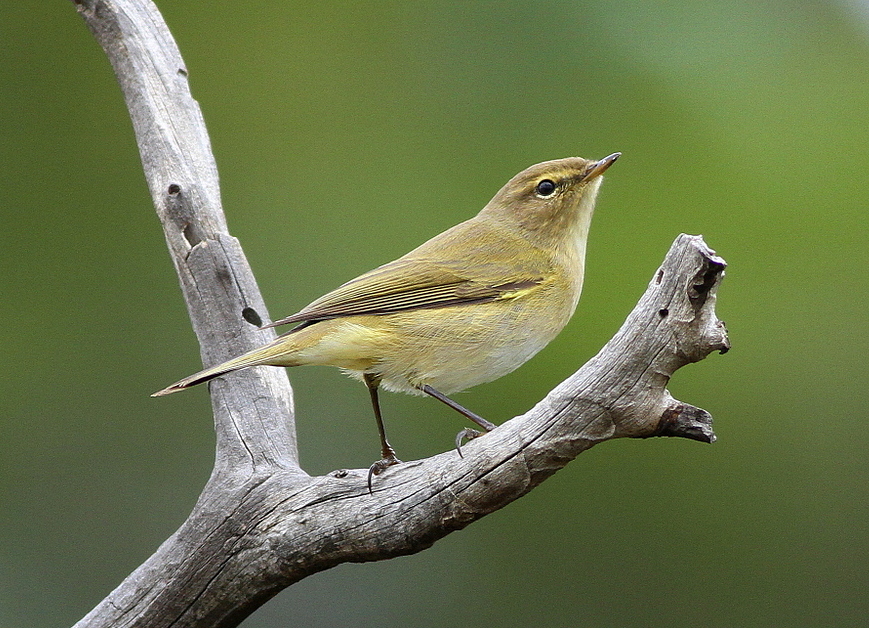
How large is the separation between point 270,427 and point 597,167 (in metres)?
1.51

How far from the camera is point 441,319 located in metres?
3.04

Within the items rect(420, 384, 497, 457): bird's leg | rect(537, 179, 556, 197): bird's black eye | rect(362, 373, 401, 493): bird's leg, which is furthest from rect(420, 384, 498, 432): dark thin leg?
rect(537, 179, 556, 197): bird's black eye

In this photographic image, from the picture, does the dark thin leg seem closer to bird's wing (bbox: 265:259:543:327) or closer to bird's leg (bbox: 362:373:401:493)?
bird's leg (bbox: 362:373:401:493)

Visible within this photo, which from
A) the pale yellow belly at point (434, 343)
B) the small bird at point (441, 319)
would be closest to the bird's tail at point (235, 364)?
the small bird at point (441, 319)

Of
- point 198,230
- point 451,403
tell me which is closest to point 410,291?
point 451,403

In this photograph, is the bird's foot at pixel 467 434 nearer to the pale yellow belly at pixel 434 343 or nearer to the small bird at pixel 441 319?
the small bird at pixel 441 319

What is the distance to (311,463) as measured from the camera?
4.52 meters

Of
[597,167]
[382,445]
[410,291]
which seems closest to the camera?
[382,445]

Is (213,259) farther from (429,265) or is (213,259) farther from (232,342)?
(429,265)

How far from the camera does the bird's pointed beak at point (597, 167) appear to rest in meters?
3.30

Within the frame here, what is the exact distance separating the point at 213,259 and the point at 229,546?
1142 mm

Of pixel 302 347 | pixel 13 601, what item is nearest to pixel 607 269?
pixel 302 347

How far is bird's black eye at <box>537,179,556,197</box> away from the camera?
11.6ft

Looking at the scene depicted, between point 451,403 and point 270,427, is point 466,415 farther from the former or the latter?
point 270,427
